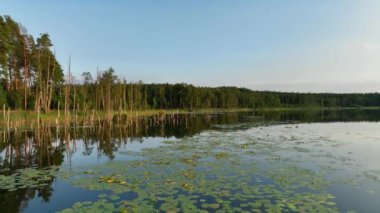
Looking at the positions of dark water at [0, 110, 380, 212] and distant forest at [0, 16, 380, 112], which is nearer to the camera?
dark water at [0, 110, 380, 212]

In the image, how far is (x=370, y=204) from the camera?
9555 millimetres

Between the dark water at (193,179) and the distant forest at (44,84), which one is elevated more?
the distant forest at (44,84)

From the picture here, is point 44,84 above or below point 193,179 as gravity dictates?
above

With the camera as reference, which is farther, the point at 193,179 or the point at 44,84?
the point at 44,84

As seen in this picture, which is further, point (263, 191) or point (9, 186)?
point (9, 186)

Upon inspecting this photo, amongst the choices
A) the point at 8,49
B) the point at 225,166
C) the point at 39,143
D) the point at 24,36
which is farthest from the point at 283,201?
the point at 24,36

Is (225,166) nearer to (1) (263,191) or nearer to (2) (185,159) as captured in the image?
(2) (185,159)

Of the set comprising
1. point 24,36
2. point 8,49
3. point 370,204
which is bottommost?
point 370,204

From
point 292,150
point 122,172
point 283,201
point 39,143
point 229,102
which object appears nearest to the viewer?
point 283,201

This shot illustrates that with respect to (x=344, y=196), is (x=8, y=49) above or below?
above

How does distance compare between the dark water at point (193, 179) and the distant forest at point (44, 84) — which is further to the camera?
the distant forest at point (44, 84)

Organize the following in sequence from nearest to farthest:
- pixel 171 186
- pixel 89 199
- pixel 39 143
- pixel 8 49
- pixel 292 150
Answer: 1. pixel 89 199
2. pixel 171 186
3. pixel 292 150
4. pixel 39 143
5. pixel 8 49

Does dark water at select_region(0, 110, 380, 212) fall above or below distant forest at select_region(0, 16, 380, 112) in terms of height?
below

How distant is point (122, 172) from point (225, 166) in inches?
189
